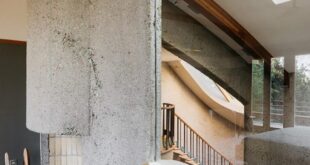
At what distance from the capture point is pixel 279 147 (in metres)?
1.53

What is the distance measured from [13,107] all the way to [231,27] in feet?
6.50

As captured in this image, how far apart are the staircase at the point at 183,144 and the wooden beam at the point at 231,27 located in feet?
1.87

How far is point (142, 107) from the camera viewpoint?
2.91ft

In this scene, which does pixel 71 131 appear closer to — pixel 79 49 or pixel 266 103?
pixel 79 49

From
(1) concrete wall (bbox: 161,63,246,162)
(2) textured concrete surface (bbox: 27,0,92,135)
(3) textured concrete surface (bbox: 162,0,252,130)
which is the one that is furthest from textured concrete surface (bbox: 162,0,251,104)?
(2) textured concrete surface (bbox: 27,0,92,135)

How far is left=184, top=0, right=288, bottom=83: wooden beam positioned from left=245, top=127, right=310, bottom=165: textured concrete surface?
35 centimetres

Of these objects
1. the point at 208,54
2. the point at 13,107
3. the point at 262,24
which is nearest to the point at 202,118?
the point at 208,54

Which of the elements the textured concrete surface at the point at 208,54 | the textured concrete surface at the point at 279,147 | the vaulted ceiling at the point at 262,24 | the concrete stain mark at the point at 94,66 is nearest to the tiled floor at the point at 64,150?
the concrete stain mark at the point at 94,66

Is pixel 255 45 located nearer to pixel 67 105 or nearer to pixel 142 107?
pixel 142 107

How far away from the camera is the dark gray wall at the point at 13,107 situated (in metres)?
2.23

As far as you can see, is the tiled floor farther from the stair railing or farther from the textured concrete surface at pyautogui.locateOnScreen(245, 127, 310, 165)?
the textured concrete surface at pyautogui.locateOnScreen(245, 127, 310, 165)

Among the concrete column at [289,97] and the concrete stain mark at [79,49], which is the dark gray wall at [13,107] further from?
the concrete column at [289,97]

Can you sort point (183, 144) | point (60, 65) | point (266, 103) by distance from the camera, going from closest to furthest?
point (60, 65) < point (183, 144) < point (266, 103)

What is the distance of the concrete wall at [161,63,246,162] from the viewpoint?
112 cm
